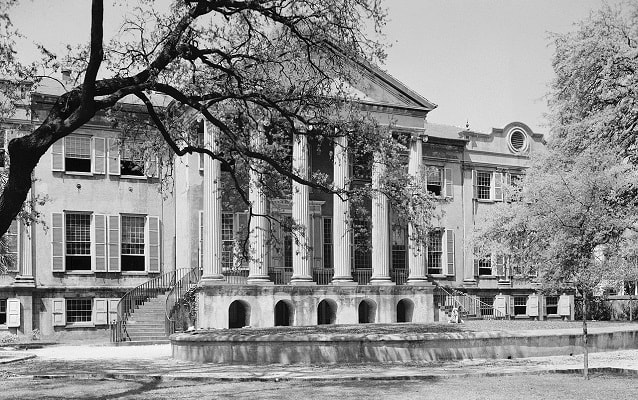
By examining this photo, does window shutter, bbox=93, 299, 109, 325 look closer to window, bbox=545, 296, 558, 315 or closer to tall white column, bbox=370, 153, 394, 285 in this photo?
tall white column, bbox=370, 153, 394, 285

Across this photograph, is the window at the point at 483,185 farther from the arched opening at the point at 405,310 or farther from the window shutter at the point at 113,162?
the window shutter at the point at 113,162

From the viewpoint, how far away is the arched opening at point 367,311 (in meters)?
40.1

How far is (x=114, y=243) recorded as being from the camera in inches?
1539

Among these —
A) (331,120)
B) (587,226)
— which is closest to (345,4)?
(331,120)

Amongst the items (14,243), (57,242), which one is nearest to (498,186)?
(57,242)

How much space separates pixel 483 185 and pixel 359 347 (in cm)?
3037

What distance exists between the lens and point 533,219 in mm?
32938

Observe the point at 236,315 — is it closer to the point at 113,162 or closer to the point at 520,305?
the point at 113,162

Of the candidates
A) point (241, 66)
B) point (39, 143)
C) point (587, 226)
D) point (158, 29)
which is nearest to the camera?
point (39, 143)

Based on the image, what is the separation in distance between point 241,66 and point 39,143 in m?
7.09

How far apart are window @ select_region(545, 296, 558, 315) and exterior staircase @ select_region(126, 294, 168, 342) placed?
22412 mm

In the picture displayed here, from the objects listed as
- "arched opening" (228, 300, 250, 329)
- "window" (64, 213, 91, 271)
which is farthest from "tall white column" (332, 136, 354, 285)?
"window" (64, 213, 91, 271)

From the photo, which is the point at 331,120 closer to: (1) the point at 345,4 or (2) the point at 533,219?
(1) the point at 345,4

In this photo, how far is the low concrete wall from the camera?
20672 millimetres
